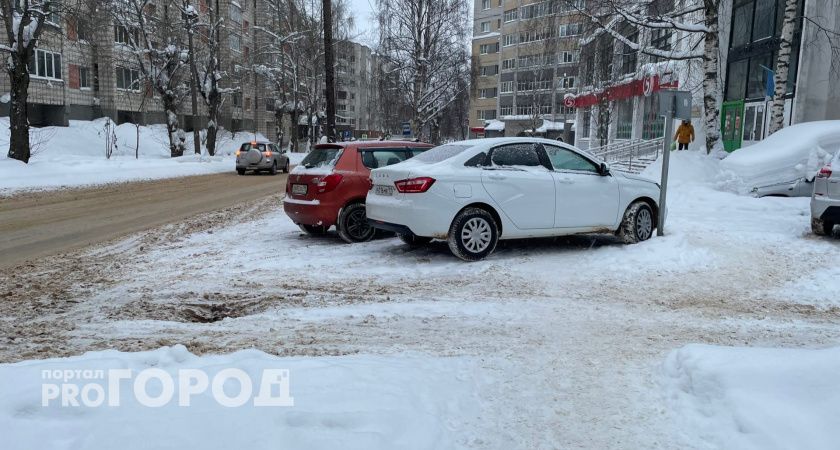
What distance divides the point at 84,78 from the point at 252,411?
49.8m

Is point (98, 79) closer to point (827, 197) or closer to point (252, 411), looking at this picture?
point (827, 197)

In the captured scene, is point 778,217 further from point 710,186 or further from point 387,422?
point 387,422

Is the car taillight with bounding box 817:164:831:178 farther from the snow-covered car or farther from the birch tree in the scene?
the birch tree

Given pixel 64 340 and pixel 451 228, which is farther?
pixel 451 228

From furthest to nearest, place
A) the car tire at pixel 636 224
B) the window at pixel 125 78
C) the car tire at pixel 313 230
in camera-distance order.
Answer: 1. the window at pixel 125 78
2. the car tire at pixel 313 230
3. the car tire at pixel 636 224

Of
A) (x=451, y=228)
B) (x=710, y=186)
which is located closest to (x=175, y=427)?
(x=451, y=228)

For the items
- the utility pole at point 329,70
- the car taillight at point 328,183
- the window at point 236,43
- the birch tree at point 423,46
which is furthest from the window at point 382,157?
the window at point 236,43

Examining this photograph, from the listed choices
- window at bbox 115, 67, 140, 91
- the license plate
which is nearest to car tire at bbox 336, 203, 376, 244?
the license plate

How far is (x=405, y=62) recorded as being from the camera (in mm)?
36438

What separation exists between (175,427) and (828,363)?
3.77 m

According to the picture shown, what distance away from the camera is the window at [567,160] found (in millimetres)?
8352

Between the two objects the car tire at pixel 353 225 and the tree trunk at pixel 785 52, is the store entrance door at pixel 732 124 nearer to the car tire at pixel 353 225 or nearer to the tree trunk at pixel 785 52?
the tree trunk at pixel 785 52

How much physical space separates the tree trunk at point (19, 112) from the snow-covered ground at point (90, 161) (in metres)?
0.45

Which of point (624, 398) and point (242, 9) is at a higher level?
point (242, 9)
